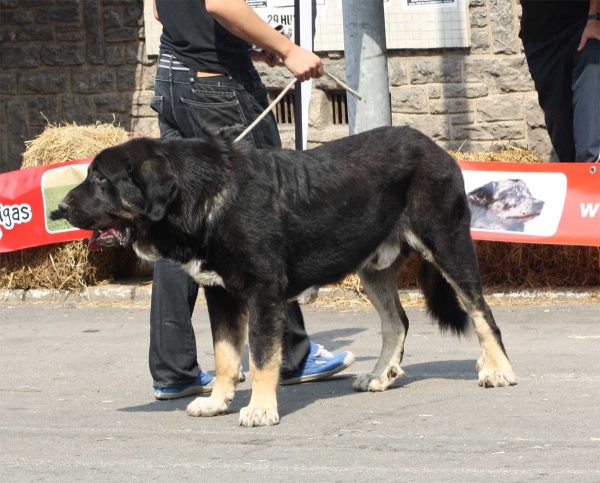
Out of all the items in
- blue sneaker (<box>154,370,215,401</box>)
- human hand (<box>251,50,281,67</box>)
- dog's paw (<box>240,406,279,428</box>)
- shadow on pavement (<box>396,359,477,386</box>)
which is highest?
human hand (<box>251,50,281,67</box>)

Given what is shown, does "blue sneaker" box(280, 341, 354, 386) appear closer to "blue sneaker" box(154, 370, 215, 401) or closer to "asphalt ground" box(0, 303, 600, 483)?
"asphalt ground" box(0, 303, 600, 483)

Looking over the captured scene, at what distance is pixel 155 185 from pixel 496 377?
2.07 m

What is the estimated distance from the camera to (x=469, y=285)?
599 centimetres

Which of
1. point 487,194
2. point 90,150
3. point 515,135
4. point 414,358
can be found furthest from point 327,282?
point 515,135

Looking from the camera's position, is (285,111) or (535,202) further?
(285,111)

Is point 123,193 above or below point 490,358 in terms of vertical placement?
above

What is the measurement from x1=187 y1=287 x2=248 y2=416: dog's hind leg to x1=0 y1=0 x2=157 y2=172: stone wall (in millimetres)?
7467

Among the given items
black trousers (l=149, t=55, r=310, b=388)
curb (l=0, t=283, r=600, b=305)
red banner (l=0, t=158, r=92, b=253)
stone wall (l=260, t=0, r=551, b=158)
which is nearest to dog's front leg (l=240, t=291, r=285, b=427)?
black trousers (l=149, t=55, r=310, b=388)

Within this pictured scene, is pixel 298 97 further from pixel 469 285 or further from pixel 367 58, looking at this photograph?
pixel 469 285

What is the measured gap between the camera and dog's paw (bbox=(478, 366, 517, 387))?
5949mm

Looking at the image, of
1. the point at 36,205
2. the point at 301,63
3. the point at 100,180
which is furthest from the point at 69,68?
the point at 100,180

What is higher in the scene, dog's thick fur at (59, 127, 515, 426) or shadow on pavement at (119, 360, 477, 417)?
dog's thick fur at (59, 127, 515, 426)

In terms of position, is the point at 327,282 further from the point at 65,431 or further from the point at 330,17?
the point at 330,17

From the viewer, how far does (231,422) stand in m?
5.48
